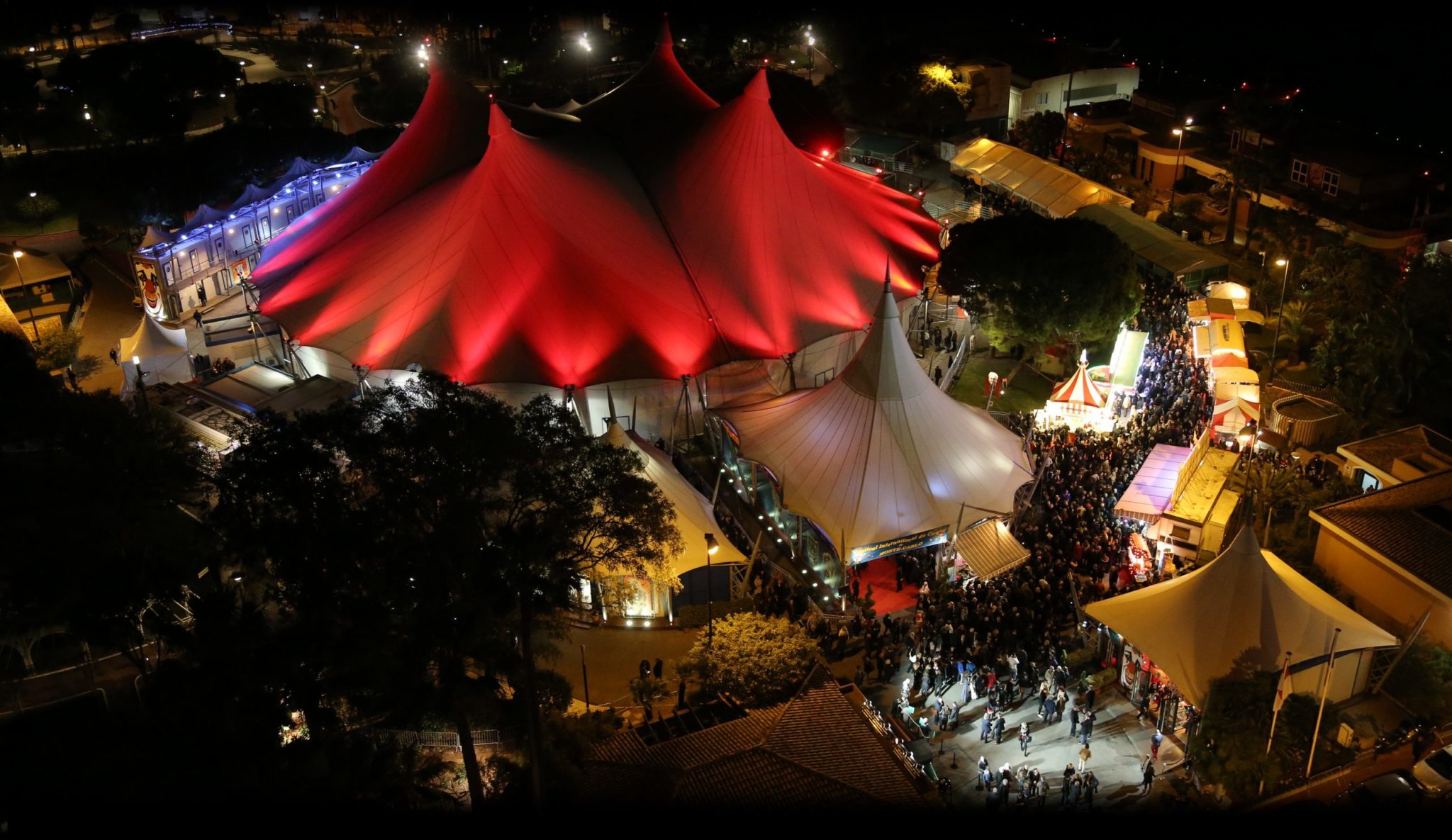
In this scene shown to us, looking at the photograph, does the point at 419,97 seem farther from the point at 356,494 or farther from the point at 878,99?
the point at 356,494

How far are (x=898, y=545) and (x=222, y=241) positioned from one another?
67.4 feet

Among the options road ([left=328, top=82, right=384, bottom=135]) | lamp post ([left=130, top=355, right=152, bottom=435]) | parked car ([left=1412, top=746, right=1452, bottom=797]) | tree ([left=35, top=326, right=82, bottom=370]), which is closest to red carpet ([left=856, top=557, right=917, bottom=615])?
parked car ([left=1412, top=746, right=1452, bottom=797])

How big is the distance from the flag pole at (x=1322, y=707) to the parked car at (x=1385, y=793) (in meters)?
0.54

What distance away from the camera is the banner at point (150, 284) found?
1073 inches

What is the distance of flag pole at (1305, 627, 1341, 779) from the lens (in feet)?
48.7

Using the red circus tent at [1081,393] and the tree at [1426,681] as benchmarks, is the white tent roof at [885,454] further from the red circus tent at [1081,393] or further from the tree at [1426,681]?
the tree at [1426,681]

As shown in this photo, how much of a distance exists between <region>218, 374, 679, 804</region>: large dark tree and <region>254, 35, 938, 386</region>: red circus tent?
334 inches

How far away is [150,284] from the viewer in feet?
90.5

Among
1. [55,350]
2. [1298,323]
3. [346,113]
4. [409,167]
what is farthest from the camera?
[346,113]

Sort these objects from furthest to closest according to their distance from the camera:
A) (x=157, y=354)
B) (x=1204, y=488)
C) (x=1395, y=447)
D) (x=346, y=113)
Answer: (x=346, y=113), (x=157, y=354), (x=1395, y=447), (x=1204, y=488)

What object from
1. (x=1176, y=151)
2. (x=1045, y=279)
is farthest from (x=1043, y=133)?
(x=1045, y=279)

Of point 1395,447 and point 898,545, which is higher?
point 1395,447

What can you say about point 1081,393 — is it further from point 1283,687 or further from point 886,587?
point 1283,687

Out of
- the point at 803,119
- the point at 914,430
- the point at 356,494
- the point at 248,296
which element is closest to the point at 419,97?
the point at 803,119
